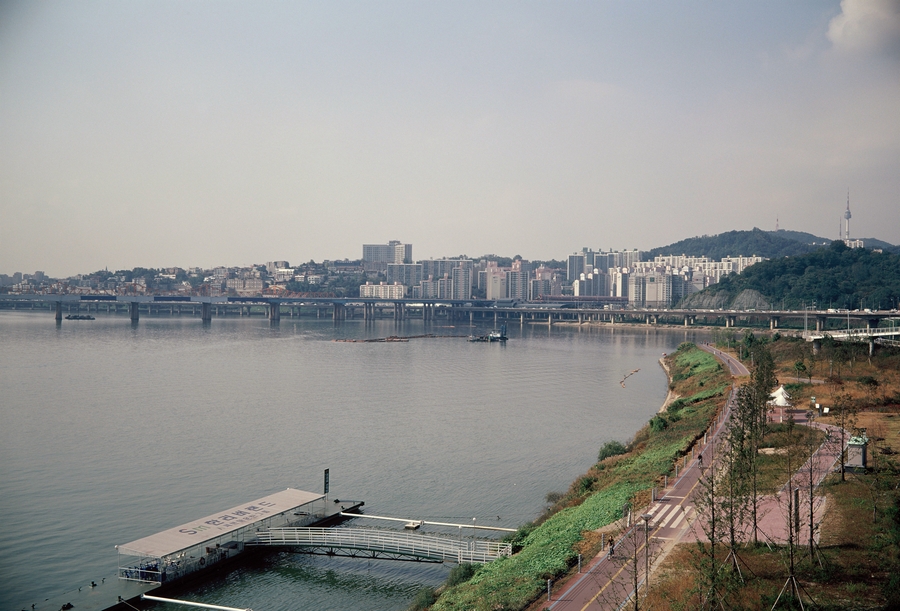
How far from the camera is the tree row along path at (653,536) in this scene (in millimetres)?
9266

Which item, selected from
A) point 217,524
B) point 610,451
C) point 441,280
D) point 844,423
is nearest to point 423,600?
point 217,524

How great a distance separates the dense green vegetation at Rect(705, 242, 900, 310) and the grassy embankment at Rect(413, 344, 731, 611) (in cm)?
5683

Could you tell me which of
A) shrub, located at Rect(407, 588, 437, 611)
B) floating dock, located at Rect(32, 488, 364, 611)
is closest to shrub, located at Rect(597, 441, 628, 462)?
floating dock, located at Rect(32, 488, 364, 611)

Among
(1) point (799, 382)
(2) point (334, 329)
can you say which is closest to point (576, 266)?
(2) point (334, 329)

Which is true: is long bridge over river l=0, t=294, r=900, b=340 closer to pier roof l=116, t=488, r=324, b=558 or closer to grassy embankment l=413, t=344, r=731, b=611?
grassy embankment l=413, t=344, r=731, b=611

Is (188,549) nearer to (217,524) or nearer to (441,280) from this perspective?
(217,524)

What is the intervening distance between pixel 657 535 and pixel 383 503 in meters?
7.21

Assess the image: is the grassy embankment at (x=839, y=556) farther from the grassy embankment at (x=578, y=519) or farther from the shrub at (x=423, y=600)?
the shrub at (x=423, y=600)

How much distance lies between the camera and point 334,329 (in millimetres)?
80500

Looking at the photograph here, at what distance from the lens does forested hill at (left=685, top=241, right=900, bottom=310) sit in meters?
72.3

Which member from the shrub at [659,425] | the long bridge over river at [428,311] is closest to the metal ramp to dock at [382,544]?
the shrub at [659,425]

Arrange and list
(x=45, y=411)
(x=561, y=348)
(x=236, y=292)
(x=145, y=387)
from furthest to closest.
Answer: (x=236, y=292)
(x=561, y=348)
(x=145, y=387)
(x=45, y=411)

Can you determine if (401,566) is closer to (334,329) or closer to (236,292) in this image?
(334,329)

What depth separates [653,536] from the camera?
37.1ft
